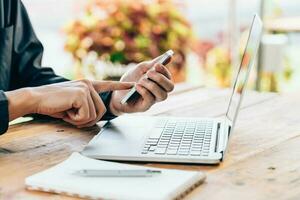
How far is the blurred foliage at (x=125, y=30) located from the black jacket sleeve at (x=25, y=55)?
1858 mm

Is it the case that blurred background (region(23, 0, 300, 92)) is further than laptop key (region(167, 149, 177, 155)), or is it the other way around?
blurred background (region(23, 0, 300, 92))

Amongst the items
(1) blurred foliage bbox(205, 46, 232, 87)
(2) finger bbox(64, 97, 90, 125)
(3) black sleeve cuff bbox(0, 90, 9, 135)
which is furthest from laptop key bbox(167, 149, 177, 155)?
(1) blurred foliage bbox(205, 46, 232, 87)

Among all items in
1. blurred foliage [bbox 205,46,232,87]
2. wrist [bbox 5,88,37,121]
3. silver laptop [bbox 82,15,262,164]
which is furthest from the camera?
blurred foliage [bbox 205,46,232,87]

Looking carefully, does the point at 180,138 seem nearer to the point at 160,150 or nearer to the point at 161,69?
the point at 160,150

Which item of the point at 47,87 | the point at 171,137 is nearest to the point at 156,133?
the point at 171,137

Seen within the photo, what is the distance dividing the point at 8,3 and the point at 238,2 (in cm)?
242

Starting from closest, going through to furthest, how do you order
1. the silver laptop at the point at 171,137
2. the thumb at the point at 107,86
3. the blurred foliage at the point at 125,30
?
the silver laptop at the point at 171,137
the thumb at the point at 107,86
the blurred foliage at the point at 125,30

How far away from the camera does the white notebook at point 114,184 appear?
93cm

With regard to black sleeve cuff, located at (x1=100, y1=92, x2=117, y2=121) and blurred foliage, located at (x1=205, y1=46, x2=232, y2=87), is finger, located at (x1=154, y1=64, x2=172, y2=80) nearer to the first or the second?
black sleeve cuff, located at (x1=100, y1=92, x2=117, y2=121)

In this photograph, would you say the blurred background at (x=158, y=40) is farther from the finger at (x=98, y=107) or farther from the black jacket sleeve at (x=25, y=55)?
the finger at (x=98, y=107)

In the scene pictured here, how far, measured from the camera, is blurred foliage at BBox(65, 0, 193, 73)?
362 centimetres

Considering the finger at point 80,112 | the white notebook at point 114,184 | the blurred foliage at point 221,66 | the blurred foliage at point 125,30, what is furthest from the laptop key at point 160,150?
the blurred foliage at point 221,66

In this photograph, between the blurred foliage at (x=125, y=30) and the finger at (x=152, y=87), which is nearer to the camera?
the finger at (x=152, y=87)

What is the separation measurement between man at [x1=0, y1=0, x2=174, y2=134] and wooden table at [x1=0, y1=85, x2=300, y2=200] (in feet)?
0.23
